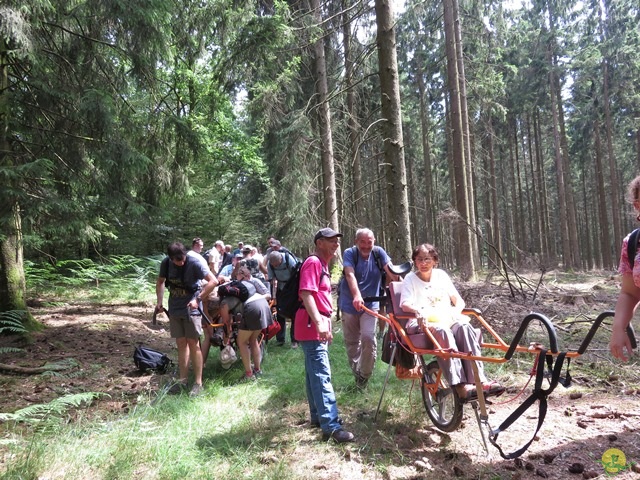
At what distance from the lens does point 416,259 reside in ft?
14.1

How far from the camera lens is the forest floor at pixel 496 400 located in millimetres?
3357

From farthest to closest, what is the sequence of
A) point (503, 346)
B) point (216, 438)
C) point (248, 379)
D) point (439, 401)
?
point (248, 379)
point (216, 438)
point (439, 401)
point (503, 346)

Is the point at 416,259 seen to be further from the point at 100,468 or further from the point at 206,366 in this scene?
the point at 206,366

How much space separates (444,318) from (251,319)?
2.69 m

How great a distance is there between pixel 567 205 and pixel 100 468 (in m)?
26.2

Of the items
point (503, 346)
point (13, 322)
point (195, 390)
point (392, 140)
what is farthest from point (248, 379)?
point (13, 322)

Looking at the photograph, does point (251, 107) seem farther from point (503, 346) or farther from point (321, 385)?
point (503, 346)

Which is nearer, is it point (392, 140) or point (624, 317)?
point (624, 317)

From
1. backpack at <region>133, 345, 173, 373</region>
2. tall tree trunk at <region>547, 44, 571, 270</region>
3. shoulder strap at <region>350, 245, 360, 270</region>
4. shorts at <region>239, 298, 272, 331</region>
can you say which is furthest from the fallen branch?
tall tree trunk at <region>547, 44, 571, 270</region>

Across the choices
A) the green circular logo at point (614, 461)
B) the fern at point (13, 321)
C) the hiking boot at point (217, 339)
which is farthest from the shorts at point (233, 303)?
the green circular logo at point (614, 461)

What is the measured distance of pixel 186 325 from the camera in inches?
219

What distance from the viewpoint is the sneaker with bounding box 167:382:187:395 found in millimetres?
5459

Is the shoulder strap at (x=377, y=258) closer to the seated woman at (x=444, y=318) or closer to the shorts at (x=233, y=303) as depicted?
the seated woman at (x=444, y=318)

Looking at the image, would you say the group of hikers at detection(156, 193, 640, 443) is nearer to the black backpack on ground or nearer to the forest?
the black backpack on ground
